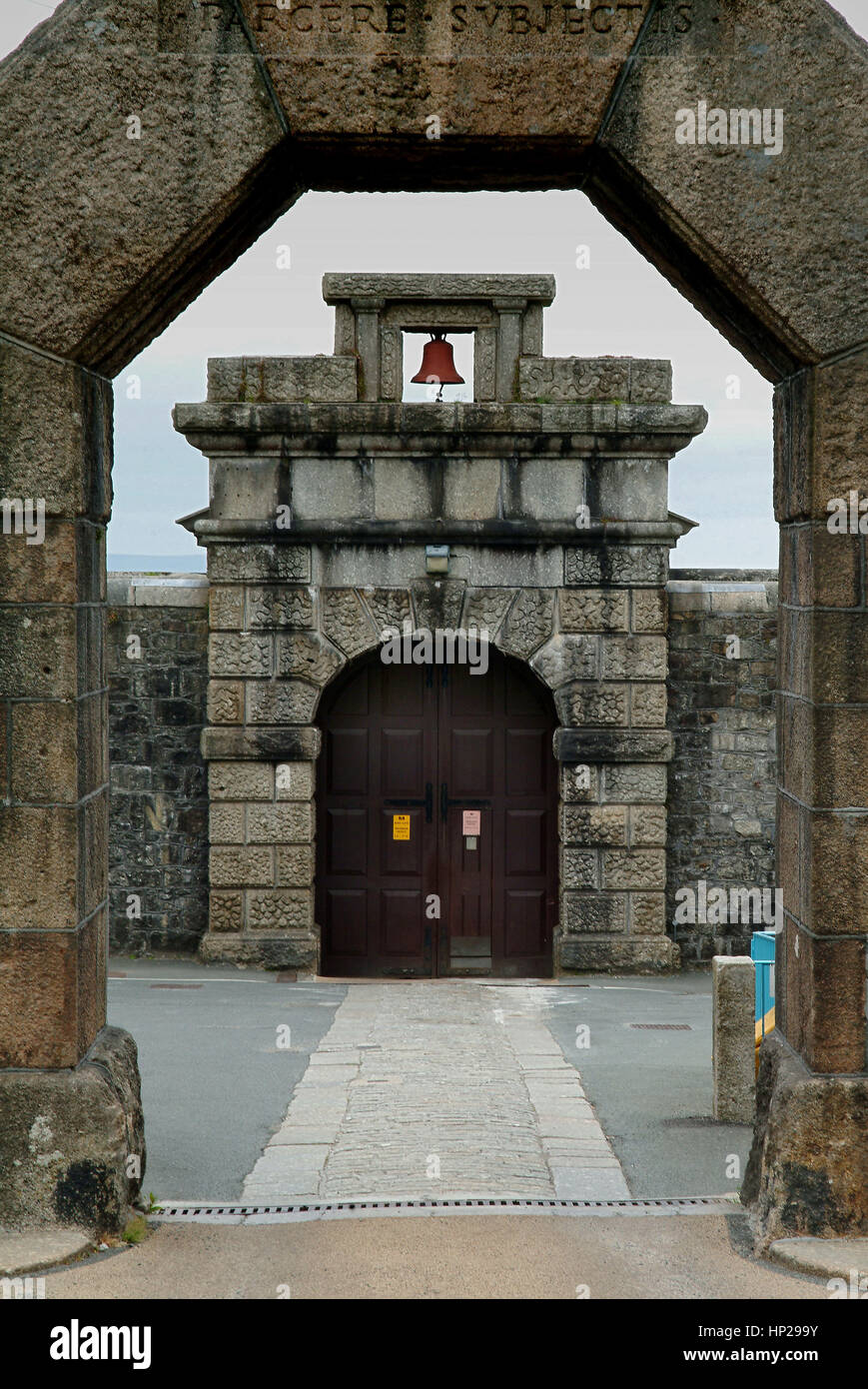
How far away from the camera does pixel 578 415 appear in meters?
→ 9.88

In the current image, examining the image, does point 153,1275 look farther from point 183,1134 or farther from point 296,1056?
point 296,1056

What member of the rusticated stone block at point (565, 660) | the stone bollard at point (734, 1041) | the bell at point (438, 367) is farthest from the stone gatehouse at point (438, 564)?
the stone bollard at point (734, 1041)

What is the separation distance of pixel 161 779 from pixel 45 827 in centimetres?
626

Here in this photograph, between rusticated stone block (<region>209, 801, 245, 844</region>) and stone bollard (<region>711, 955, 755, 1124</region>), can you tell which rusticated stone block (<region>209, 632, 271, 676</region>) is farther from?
stone bollard (<region>711, 955, 755, 1124</region>)

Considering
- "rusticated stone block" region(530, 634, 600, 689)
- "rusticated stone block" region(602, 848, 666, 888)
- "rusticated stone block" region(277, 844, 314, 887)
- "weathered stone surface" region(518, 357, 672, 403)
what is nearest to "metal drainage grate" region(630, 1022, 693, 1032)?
"rusticated stone block" region(602, 848, 666, 888)

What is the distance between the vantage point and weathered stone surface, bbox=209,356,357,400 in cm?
990

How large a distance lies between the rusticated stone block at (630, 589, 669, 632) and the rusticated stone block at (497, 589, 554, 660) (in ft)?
2.06

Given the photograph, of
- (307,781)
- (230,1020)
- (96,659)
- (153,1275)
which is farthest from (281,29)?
(307,781)

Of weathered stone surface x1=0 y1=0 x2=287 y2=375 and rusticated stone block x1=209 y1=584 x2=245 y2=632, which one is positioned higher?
weathered stone surface x1=0 y1=0 x2=287 y2=375

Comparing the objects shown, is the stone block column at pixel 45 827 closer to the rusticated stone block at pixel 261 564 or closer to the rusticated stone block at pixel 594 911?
the rusticated stone block at pixel 261 564

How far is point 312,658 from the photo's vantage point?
1006 centimetres

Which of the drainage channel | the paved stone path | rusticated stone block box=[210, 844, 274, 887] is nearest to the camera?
the drainage channel

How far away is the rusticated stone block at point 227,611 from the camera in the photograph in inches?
396

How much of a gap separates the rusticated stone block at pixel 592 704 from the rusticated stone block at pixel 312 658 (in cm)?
170
